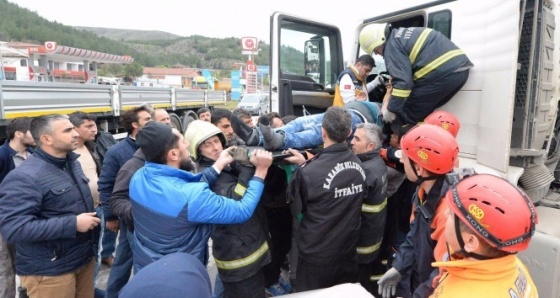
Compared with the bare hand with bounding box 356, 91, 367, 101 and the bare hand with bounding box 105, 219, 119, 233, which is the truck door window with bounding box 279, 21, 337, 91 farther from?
the bare hand with bounding box 105, 219, 119, 233

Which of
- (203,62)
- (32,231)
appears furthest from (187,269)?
(203,62)

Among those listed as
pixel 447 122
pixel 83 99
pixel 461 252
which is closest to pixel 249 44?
pixel 83 99

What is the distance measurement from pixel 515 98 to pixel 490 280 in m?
2.05

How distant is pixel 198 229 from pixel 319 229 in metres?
0.83

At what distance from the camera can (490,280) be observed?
45.6 inches

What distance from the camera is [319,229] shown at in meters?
2.40

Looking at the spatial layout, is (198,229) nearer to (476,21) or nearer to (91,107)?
(476,21)

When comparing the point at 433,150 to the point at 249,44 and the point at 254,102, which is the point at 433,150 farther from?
the point at 254,102

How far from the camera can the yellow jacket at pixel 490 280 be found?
1146 mm

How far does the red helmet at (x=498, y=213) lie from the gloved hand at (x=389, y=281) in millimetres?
1150

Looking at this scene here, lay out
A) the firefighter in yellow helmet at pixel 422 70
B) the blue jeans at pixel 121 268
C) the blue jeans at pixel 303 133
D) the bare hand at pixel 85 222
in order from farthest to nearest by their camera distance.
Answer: the blue jeans at pixel 121 268
the firefighter in yellow helmet at pixel 422 70
the blue jeans at pixel 303 133
the bare hand at pixel 85 222

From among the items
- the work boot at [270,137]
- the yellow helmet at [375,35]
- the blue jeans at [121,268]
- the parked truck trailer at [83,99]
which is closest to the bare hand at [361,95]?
the yellow helmet at [375,35]

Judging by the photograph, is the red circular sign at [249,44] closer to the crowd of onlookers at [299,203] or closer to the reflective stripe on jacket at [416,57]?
the crowd of onlookers at [299,203]

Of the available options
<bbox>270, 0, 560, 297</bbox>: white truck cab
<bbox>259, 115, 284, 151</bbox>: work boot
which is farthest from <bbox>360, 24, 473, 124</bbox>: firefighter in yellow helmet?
<bbox>259, 115, 284, 151</bbox>: work boot
